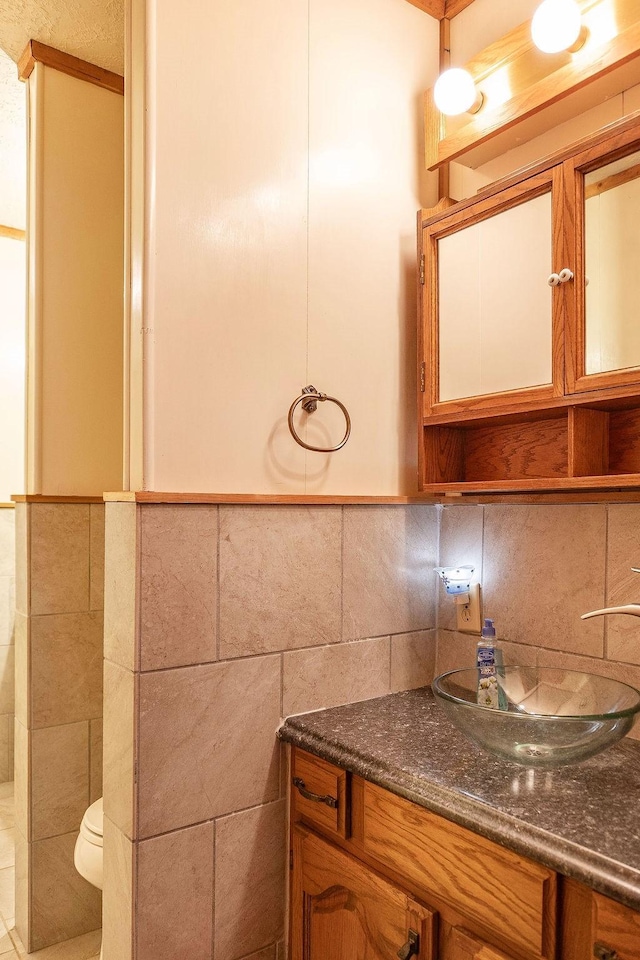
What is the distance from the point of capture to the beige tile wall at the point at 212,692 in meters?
1.27

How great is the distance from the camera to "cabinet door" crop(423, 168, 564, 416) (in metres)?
1.35

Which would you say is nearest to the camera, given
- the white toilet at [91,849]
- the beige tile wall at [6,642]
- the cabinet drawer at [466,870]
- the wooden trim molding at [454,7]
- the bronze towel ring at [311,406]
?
the cabinet drawer at [466,870]

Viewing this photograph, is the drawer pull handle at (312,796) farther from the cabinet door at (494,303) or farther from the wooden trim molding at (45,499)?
the wooden trim molding at (45,499)

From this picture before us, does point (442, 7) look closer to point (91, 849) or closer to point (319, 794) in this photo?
point (319, 794)

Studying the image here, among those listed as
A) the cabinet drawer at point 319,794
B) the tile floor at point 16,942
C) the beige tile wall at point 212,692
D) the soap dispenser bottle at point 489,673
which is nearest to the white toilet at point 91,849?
the beige tile wall at point 212,692

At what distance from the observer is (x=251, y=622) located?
1406mm

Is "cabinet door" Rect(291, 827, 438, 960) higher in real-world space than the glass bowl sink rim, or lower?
lower

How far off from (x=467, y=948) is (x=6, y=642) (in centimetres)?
264

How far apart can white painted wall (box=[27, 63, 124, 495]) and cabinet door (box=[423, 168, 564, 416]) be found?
1059 mm

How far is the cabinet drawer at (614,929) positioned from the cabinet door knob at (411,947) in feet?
1.14

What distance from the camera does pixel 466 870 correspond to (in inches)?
40.6

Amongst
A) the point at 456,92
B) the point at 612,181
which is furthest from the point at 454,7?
the point at 612,181

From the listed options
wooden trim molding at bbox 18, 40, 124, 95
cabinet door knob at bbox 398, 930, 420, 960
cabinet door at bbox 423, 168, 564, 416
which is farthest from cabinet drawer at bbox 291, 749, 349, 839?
wooden trim molding at bbox 18, 40, 124, 95

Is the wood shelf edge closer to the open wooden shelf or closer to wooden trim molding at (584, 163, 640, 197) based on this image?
the open wooden shelf
